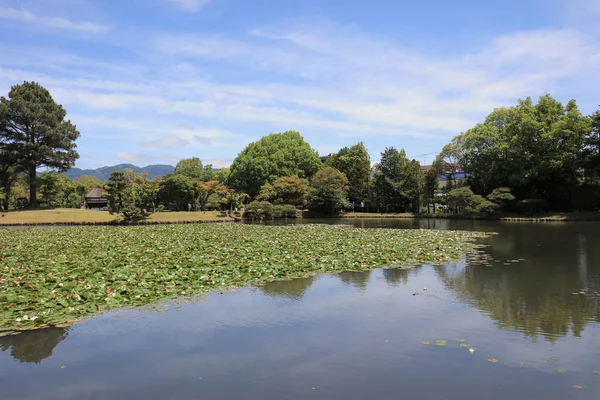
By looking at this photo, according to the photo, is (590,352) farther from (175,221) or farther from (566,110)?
(566,110)

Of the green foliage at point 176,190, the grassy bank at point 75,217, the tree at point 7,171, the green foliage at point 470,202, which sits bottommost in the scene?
the grassy bank at point 75,217

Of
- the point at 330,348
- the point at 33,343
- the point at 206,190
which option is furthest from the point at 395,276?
the point at 206,190

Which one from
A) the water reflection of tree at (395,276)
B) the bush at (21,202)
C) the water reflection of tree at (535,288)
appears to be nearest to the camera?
the water reflection of tree at (535,288)

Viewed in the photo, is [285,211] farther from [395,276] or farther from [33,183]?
[395,276]

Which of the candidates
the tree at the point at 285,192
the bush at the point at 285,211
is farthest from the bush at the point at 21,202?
the bush at the point at 285,211

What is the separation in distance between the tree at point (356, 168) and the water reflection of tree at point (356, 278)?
4138cm

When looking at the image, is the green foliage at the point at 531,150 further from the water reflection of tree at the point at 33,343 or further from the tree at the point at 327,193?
the water reflection of tree at the point at 33,343

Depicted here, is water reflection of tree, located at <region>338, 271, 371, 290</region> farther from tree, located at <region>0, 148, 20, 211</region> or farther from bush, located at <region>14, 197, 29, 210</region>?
bush, located at <region>14, 197, 29, 210</region>

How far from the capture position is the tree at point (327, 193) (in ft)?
160

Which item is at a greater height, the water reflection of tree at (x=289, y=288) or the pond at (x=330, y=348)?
the water reflection of tree at (x=289, y=288)

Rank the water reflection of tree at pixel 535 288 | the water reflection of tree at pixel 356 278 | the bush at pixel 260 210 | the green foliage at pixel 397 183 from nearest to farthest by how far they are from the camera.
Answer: the water reflection of tree at pixel 535 288 < the water reflection of tree at pixel 356 278 < the bush at pixel 260 210 < the green foliage at pixel 397 183

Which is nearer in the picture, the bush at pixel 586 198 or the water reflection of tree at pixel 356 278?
the water reflection of tree at pixel 356 278

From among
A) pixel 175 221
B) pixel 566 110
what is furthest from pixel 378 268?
pixel 566 110

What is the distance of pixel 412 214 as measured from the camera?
1892 inches
